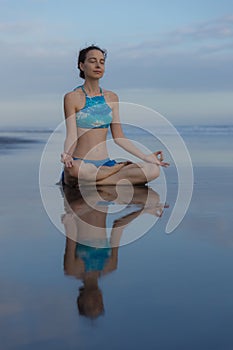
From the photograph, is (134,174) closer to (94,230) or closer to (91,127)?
(91,127)

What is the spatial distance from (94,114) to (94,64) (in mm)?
452

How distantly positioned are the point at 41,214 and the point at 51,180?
2296 mm

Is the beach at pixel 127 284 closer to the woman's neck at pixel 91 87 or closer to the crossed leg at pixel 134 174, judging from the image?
the crossed leg at pixel 134 174

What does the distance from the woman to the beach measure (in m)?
1.06

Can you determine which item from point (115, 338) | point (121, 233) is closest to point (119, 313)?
point (115, 338)

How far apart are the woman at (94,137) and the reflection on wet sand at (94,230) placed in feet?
0.37

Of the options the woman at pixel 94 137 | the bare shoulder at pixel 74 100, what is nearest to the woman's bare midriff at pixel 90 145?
the woman at pixel 94 137

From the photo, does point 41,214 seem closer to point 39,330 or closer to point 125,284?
point 125,284

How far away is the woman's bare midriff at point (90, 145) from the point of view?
580 cm

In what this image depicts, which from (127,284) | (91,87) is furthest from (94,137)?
(127,284)

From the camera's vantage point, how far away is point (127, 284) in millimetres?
2584

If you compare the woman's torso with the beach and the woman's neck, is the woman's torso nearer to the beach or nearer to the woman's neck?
the woman's neck

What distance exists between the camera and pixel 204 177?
22.6 ft

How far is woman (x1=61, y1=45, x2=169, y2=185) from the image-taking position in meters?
5.73
